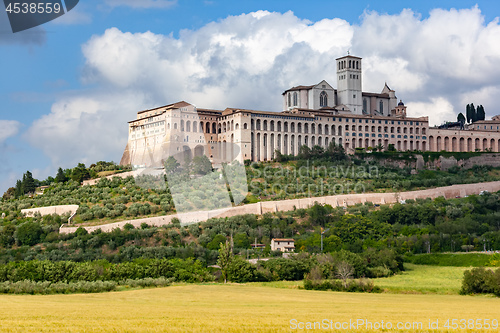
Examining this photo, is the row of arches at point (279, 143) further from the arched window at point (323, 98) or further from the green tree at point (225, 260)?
the green tree at point (225, 260)

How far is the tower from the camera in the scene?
298 ft

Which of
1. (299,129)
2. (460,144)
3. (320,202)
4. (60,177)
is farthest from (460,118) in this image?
(60,177)

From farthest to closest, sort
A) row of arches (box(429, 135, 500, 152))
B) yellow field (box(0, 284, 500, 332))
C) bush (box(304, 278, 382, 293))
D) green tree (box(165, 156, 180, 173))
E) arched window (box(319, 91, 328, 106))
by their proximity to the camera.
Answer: arched window (box(319, 91, 328, 106)) → row of arches (box(429, 135, 500, 152)) → green tree (box(165, 156, 180, 173)) → bush (box(304, 278, 382, 293)) → yellow field (box(0, 284, 500, 332))

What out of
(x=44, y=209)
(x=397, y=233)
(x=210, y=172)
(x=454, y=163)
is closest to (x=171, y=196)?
(x=210, y=172)

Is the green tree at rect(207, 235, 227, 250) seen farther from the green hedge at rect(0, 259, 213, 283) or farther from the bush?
the bush

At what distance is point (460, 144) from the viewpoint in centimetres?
8888

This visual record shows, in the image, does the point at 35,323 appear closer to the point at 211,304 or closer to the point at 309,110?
the point at 211,304

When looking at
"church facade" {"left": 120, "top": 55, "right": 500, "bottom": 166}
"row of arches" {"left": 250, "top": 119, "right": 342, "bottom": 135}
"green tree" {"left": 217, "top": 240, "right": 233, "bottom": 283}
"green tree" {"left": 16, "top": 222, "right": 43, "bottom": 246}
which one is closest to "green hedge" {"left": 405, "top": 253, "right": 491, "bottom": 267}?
"green tree" {"left": 217, "top": 240, "right": 233, "bottom": 283}

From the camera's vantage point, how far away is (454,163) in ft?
271

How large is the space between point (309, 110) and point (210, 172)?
20.3m

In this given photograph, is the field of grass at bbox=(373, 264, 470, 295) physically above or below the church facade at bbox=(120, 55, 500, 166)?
below

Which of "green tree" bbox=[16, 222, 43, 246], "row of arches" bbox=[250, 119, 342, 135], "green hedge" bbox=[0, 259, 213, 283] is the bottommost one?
"green hedge" bbox=[0, 259, 213, 283]

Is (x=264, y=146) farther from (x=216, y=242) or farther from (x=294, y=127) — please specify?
(x=216, y=242)

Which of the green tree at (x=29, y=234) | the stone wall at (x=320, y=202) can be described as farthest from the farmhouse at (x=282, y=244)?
the green tree at (x=29, y=234)
